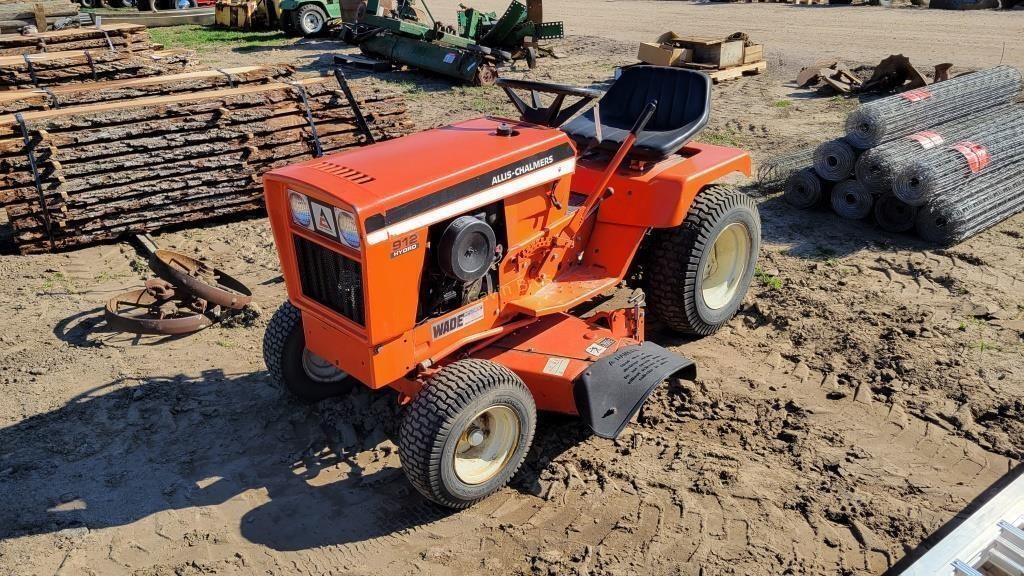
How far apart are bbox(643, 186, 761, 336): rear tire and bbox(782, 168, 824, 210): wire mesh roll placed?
223cm

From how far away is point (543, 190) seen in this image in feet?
14.6

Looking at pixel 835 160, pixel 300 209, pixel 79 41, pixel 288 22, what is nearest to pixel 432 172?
pixel 300 209

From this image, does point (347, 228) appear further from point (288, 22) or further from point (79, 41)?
point (288, 22)

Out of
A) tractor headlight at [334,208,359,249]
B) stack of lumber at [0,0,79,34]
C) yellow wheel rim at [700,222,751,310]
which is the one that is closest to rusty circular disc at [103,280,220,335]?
tractor headlight at [334,208,359,249]

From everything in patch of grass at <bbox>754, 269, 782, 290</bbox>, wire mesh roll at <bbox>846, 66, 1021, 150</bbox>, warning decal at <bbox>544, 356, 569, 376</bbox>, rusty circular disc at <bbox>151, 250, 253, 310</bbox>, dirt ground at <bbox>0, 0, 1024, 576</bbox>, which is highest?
wire mesh roll at <bbox>846, 66, 1021, 150</bbox>

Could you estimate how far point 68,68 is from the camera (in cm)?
1015

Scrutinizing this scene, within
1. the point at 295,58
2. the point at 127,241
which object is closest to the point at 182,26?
the point at 295,58

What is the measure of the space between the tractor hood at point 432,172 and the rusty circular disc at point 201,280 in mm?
2086

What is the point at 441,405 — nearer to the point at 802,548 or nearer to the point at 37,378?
the point at 802,548

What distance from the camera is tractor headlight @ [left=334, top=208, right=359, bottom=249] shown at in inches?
144

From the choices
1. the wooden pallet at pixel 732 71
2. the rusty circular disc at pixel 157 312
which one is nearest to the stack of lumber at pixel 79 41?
the rusty circular disc at pixel 157 312

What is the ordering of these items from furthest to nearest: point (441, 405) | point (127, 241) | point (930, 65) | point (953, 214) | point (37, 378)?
point (930, 65)
point (127, 241)
point (953, 214)
point (37, 378)
point (441, 405)

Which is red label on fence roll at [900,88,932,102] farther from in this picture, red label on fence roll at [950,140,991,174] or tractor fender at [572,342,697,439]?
tractor fender at [572,342,697,439]

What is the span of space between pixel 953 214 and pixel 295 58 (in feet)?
42.1
